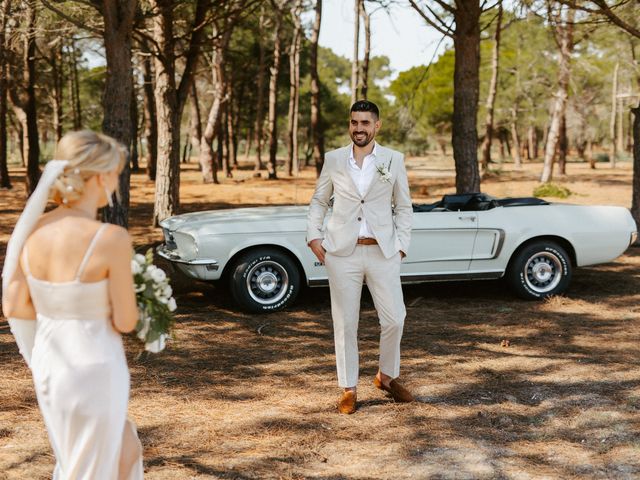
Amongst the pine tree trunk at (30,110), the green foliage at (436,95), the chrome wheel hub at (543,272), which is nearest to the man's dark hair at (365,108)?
the chrome wheel hub at (543,272)

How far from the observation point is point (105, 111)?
9.59m

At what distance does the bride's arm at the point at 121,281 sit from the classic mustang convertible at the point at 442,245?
17.1 feet

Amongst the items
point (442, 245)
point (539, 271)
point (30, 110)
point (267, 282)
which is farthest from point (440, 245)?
point (30, 110)

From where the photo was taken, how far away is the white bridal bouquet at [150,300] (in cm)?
318

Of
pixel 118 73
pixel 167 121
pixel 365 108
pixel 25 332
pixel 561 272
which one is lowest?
pixel 561 272

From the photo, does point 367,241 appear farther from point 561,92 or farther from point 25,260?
point 561,92

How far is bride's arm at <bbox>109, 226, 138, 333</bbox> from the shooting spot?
2.72 meters

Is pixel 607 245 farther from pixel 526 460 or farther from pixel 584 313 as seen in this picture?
pixel 526 460

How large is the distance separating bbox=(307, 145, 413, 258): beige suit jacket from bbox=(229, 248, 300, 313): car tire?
2.93 m

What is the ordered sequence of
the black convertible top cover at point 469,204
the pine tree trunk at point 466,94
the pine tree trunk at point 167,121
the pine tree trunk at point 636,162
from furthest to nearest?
the pine tree trunk at point 167,121
the pine tree trunk at point 636,162
the pine tree trunk at point 466,94
the black convertible top cover at point 469,204

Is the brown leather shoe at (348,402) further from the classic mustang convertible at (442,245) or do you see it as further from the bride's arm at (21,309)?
the classic mustang convertible at (442,245)

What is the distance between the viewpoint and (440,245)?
8531mm

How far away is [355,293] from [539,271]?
4452 mm

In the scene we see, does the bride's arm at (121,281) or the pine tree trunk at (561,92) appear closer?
the bride's arm at (121,281)
